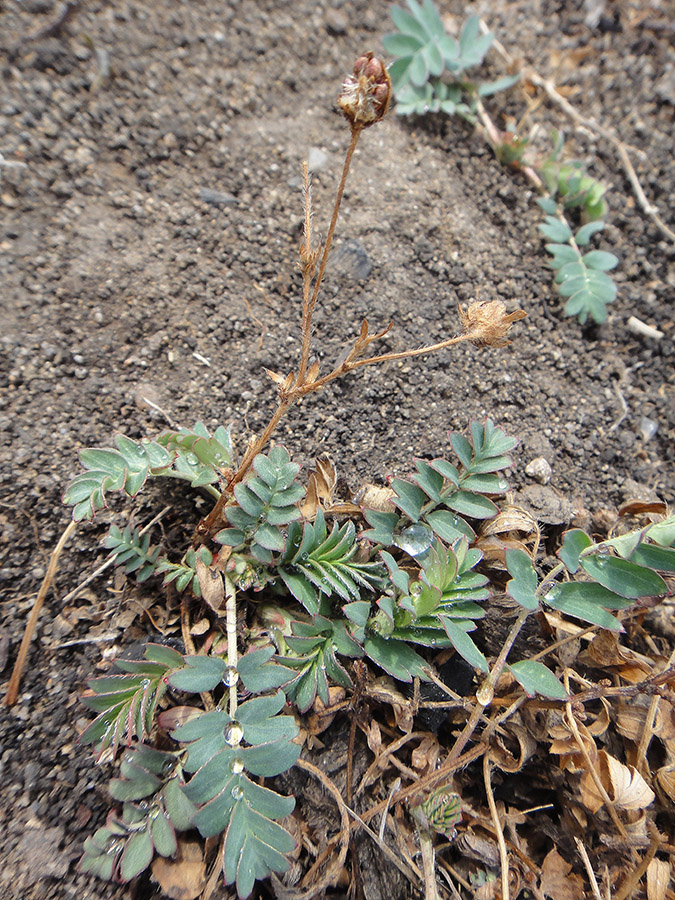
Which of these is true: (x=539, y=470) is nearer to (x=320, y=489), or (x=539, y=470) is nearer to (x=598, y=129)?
(x=320, y=489)

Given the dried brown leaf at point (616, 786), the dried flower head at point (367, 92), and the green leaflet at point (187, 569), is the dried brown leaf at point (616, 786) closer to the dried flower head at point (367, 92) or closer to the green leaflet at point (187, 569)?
the green leaflet at point (187, 569)

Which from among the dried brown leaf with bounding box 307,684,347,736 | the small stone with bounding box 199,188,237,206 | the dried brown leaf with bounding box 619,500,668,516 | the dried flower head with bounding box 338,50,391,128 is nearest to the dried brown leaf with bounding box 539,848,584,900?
the dried brown leaf with bounding box 307,684,347,736

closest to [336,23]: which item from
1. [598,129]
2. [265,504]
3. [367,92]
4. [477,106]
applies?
[477,106]

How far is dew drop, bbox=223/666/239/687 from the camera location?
1.40 meters

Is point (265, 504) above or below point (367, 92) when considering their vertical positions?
below

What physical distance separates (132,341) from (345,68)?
1.51m

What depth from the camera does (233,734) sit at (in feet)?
4.43

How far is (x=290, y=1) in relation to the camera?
2576 millimetres

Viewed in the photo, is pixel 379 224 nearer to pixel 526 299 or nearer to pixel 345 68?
→ pixel 526 299

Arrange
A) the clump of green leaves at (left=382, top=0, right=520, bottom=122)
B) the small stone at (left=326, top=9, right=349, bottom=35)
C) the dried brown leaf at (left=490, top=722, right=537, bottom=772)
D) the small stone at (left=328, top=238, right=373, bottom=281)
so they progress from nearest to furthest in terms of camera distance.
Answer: the dried brown leaf at (left=490, top=722, right=537, bottom=772), the small stone at (left=328, top=238, right=373, bottom=281), the clump of green leaves at (left=382, top=0, right=520, bottom=122), the small stone at (left=326, top=9, right=349, bottom=35)

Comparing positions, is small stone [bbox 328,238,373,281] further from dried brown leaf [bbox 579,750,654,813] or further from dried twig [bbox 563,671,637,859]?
dried brown leaf [bbox 579,750,654,813]

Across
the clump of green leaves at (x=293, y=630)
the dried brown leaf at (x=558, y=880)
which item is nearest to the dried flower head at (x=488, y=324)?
the clump of green leaves at (x=293, y=630)

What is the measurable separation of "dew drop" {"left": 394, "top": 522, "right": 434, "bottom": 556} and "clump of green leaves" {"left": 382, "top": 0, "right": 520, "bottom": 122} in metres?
1.69

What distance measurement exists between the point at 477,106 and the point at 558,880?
8.47 feet
